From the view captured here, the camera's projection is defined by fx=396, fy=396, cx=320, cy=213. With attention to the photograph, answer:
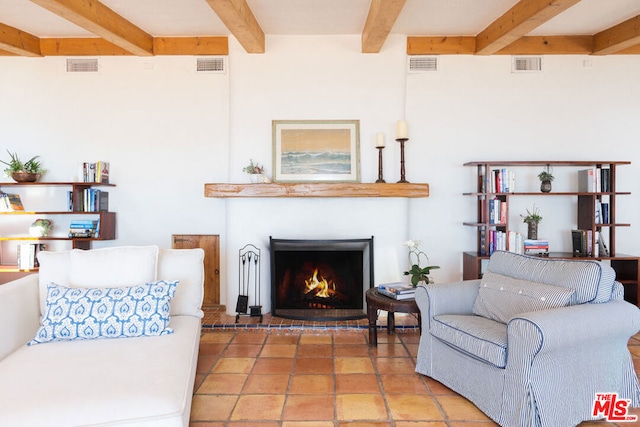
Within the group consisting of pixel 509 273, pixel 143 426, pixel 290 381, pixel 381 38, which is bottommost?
pixel 290 381

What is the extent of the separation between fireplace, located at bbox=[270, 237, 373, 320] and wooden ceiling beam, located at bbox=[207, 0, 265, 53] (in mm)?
1927

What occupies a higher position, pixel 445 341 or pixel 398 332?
pixel 445 341

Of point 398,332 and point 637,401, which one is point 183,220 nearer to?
point 398,332

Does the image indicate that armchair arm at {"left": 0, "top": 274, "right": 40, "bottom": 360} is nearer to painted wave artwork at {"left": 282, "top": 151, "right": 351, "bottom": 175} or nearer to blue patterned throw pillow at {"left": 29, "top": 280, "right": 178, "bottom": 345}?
blue patterned throw pillow at {"left": 29, "top": 280, "right": 178, "bottom": 345}

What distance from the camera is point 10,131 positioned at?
157 inches

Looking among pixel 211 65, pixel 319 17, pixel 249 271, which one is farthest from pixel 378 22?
pixel 249 271

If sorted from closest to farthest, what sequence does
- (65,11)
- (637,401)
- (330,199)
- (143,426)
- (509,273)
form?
(143,426), (637,401), (509,273), (65,11), (330,199)

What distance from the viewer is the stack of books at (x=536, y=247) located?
12.2 ft

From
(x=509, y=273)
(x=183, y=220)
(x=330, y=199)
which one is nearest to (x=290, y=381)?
(x=509, y=273)

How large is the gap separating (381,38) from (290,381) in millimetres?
2838

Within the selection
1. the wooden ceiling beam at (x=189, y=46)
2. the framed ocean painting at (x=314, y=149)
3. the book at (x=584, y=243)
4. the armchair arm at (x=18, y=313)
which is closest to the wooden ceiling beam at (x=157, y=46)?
the wooden ceiling beam at (x=189, y=46)

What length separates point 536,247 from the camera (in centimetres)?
372

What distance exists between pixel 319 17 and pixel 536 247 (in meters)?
2.89

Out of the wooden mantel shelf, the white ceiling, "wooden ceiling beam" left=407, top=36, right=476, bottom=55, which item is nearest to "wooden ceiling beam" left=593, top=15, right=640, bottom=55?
the white ceiling
